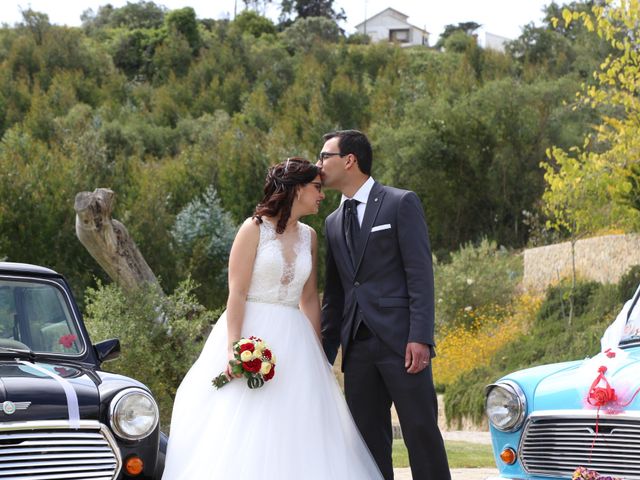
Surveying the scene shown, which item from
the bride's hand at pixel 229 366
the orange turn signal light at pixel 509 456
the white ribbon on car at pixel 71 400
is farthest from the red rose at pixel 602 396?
the white ribbon on car at pixel 71 400

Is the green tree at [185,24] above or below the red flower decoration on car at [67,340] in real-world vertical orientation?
above

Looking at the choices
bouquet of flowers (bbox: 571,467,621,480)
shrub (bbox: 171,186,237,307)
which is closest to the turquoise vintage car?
bouquet of flowers (bbox: 571,467,621,480)

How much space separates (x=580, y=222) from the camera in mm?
17500

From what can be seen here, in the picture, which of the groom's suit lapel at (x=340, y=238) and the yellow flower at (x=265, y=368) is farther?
the groom's suit lapel at (x=340, y=238)

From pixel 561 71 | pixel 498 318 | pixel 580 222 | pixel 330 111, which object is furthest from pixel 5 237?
pixel 561 71

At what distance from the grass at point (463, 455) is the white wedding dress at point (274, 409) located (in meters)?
4.77

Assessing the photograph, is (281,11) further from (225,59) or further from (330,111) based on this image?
(330,111)

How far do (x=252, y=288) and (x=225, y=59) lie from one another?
57496 millimetres

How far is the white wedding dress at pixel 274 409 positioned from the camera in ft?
17.3

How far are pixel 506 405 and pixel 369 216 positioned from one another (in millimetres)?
1310

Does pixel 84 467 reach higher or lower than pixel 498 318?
higher

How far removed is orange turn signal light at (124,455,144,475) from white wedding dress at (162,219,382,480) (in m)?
0.14

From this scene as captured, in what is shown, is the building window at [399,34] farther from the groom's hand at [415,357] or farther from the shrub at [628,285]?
the groom's hand at [415,357]

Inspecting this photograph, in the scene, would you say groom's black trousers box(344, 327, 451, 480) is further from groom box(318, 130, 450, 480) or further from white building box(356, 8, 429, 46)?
white building box(356, 8, 429, 46)
